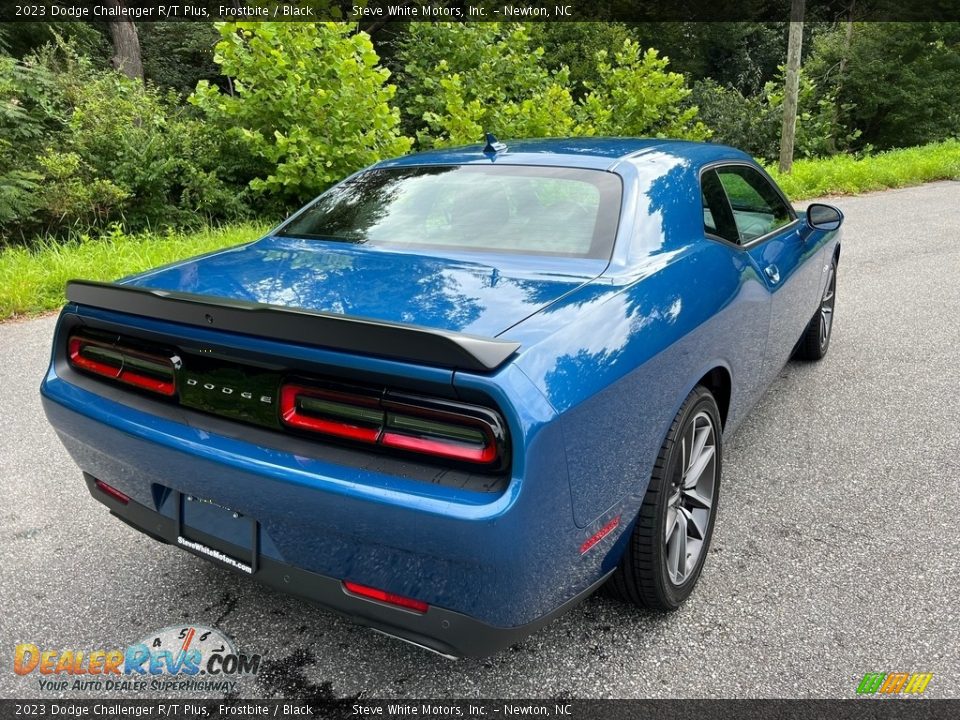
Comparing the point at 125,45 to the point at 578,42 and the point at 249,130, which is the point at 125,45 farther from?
the point at 578,42

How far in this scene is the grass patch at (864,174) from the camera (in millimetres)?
12523

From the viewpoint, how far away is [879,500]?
114 inches

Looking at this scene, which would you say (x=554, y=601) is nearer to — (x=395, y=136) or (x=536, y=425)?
(x=536, y=425)

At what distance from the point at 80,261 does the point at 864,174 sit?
12.9m

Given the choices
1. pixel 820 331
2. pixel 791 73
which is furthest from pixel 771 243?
pixel 791 73

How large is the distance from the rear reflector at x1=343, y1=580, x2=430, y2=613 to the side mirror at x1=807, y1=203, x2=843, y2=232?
2932 millimetres

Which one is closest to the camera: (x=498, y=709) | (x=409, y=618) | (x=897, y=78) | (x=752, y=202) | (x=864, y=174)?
(x=409, y=618)

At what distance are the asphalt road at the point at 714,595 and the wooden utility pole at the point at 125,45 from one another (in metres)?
17.1

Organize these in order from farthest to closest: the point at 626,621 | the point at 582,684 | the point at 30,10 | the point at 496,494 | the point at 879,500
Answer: the point at 30,10
the point at 879,500
the point at 626,621
the point at 582,684
the point at 496,494

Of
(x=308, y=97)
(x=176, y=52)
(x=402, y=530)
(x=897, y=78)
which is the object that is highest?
(x=176, y=52)

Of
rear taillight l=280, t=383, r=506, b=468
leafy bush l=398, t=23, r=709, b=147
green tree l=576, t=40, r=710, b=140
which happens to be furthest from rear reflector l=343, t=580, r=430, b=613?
green tree l=576, t=40, r=710, b=140

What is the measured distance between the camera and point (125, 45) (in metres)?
18.1

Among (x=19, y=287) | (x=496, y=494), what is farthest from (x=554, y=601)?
(x=19, y=287)

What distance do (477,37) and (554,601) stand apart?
515 inches
